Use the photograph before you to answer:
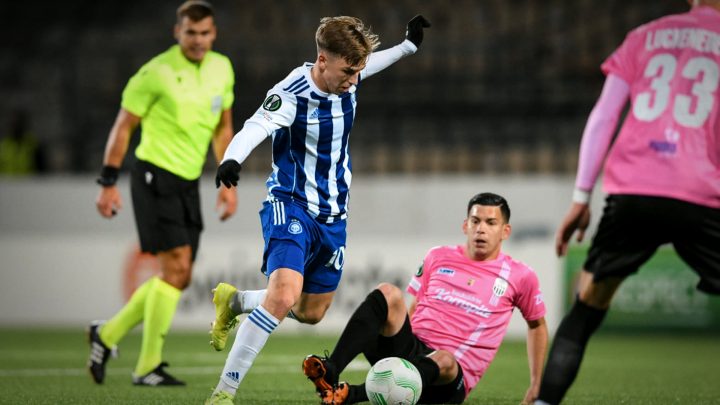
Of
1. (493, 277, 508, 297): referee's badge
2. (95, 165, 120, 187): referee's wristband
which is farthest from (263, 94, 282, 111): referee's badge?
(95, 165, 120, 187): referee's wristband

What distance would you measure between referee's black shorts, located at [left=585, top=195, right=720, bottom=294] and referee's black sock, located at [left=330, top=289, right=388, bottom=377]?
1.24 m

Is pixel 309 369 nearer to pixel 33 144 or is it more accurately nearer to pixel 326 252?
pixel 326 252

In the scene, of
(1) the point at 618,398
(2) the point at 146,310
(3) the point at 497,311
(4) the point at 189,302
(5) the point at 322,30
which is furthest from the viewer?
(4) the point at 189,302

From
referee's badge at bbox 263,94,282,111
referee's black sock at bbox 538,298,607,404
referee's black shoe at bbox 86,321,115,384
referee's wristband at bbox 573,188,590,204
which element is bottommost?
referee's black shoe at bbox 86,321,115,384

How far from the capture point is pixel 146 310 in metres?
6.85

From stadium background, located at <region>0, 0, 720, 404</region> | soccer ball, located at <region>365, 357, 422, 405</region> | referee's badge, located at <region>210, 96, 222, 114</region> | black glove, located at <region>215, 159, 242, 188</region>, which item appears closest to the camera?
black glove, located at <region>215, 159, 242, 188</region>

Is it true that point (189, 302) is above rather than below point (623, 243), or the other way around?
below

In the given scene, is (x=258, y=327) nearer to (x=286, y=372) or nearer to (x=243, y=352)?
(x=243, y=352)

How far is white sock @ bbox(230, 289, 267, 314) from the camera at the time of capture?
540 cm

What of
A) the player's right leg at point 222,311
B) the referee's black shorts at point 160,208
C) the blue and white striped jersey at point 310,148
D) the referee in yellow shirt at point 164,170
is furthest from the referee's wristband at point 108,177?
the blue and white striped jersey at point 310,148

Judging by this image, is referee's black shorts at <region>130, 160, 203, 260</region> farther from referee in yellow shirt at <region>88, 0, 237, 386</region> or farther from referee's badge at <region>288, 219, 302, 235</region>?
referee's badge at <region>288, 219, 302, 235</region>

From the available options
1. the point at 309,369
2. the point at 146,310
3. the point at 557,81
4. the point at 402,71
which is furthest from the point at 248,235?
the point at 309,369

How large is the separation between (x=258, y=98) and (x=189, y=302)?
3329mm

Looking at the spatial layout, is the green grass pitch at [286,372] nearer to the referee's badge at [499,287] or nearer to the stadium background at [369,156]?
the stadium background at [369,156]
